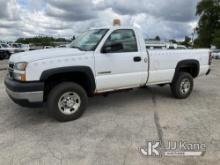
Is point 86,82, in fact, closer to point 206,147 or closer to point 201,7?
point 206,147

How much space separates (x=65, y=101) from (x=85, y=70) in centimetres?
73

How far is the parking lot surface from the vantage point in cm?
372

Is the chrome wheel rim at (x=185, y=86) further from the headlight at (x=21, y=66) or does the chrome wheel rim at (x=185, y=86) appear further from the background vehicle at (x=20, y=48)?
the background vehicle at (x=20, y=48)

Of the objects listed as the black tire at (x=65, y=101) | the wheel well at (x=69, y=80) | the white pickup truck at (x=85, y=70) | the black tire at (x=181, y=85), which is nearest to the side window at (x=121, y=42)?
the white pickup truck at (x=85, y=70)

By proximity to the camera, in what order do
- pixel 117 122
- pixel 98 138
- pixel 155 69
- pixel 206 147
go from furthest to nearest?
pixel 155 69 → pixel 117 122 → pixel 98 138 → pixel 206 147

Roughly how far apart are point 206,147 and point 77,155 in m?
2.02

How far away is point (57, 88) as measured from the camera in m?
4.92

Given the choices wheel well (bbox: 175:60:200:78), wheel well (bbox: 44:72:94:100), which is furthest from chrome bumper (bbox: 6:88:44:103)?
wheel well (bbox: 175:60:200:78)

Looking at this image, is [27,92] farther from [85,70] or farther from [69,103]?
[85,70]

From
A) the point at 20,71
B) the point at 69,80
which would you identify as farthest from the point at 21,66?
the point at 69,80

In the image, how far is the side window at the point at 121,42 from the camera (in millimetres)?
5281

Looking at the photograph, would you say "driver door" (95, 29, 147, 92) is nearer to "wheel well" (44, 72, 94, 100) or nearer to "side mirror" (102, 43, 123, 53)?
"side mirror" (102, 43, 123, 53)

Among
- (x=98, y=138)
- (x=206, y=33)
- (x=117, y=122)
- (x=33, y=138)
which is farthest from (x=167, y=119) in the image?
(x=206, y=33)

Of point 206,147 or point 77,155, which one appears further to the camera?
point 206,147
